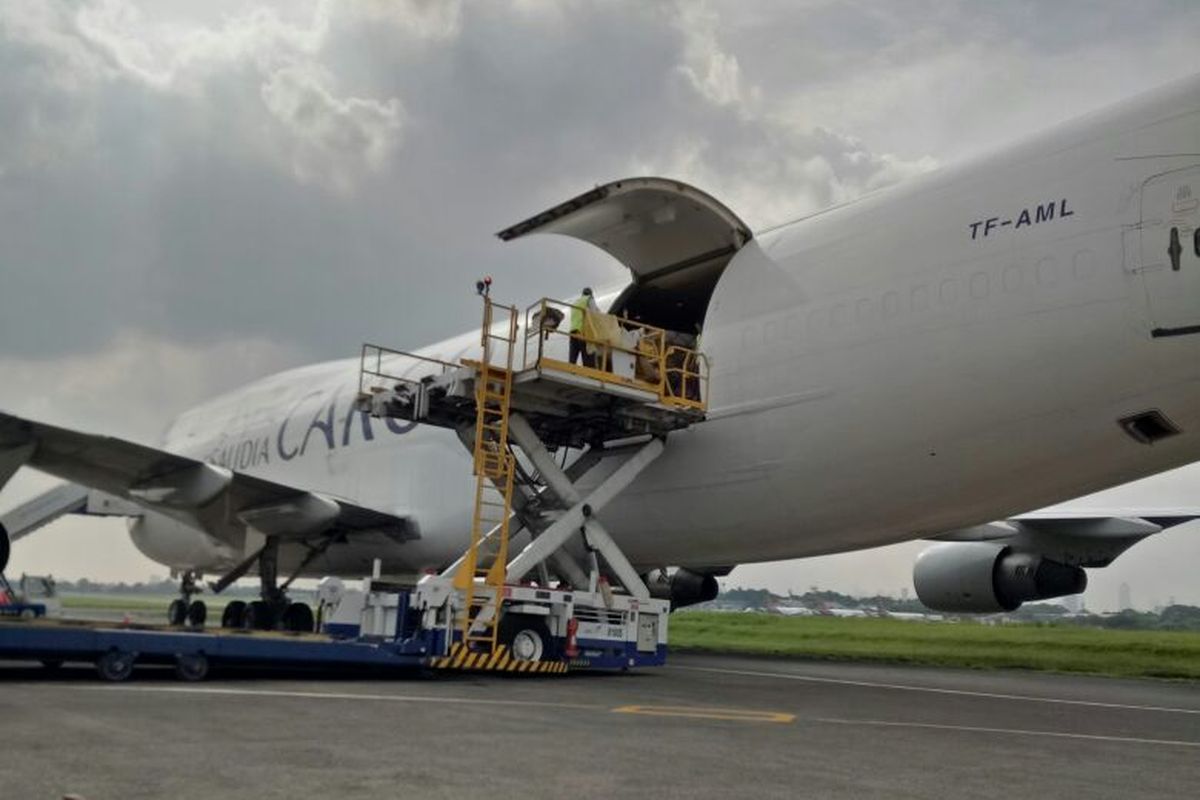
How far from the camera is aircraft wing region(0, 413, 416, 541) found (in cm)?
1323

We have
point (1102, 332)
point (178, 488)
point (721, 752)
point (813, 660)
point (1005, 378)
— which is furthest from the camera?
point (813, 660)

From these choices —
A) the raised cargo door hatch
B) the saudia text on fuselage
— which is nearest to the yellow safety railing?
the raised cargo door hatch

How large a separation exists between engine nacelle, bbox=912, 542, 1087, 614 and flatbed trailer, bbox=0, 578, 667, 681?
823 cm

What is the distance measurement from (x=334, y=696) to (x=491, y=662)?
2.44 m

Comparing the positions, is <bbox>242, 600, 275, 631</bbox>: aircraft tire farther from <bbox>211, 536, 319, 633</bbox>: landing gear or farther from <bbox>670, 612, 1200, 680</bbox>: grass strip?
<bbox>670, 612, 1200, 680</bbox>: grass strip

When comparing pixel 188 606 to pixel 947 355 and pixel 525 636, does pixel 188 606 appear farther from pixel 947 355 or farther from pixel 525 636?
pixel 947 355

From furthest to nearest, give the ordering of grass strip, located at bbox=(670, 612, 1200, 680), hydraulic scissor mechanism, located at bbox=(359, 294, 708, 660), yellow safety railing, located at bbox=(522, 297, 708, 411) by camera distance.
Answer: grass strip, located at bbox=(670, 612, 1200, 680), yellow safety railing, located at bbox=(522, 297, 708, 411), hydraulic scissor mechanism, located at bbox=(359, 294, 708, 660)

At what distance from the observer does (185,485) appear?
14336 millimetres

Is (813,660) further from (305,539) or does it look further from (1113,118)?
(1113,118)

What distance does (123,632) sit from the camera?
29.7ft

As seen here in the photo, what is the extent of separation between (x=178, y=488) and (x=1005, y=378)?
1078 centimetres

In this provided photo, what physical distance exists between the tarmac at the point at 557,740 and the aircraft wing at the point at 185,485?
4.17 m

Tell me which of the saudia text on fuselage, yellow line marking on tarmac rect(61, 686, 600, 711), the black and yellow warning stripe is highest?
A: the saudia text on fuselage

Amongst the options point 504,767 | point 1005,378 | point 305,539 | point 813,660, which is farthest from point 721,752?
point 305,539
